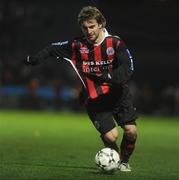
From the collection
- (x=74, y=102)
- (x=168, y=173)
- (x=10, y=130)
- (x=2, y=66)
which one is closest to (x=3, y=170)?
(x=168, y=173)

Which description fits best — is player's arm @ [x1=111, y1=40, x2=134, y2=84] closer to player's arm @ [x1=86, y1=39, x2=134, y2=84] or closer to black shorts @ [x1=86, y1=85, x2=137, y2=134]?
player's arm @ [x1=86, y1=39, x2=134, y2=84]

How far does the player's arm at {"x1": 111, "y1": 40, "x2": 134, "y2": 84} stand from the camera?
840cm

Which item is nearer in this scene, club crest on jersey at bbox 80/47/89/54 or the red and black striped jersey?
the red and black striped jersey

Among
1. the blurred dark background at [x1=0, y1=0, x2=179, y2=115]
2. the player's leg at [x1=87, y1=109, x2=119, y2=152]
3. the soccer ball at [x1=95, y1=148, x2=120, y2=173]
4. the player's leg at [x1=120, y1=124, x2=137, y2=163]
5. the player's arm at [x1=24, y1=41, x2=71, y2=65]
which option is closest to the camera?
the soccer ball at [x1=95, y1=148, x2=120, y2=173]

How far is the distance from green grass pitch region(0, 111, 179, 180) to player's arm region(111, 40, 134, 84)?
3.91 ft

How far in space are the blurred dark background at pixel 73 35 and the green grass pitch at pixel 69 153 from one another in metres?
12.6

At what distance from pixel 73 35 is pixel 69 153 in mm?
23101

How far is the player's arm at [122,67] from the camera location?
27.6ft

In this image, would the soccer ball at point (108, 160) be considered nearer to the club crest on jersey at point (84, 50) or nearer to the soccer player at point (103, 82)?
the soccer player at point (103, 82)

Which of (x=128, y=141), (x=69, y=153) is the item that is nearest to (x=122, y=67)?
(x=128, y=141)

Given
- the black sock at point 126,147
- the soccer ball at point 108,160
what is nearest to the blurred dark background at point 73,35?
the black sock at point 126,147

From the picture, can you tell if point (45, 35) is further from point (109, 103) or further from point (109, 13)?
point (109, 103)

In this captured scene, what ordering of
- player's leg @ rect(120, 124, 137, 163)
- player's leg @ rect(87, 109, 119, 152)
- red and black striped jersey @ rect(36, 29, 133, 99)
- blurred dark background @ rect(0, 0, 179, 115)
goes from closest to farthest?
red and black striped jersey @ rect(36, 29, 133, 99)
player's leg @ rect(87, 109, 119, 152)
player's leg @ rect(120, 124, 137, 163)
blurred dark background @ rect(0, 0, 179, 115)

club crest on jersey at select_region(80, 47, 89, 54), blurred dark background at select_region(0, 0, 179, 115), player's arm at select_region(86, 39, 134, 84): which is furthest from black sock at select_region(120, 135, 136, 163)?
blurred dark background at select_region(0, 0, 179, 115)
